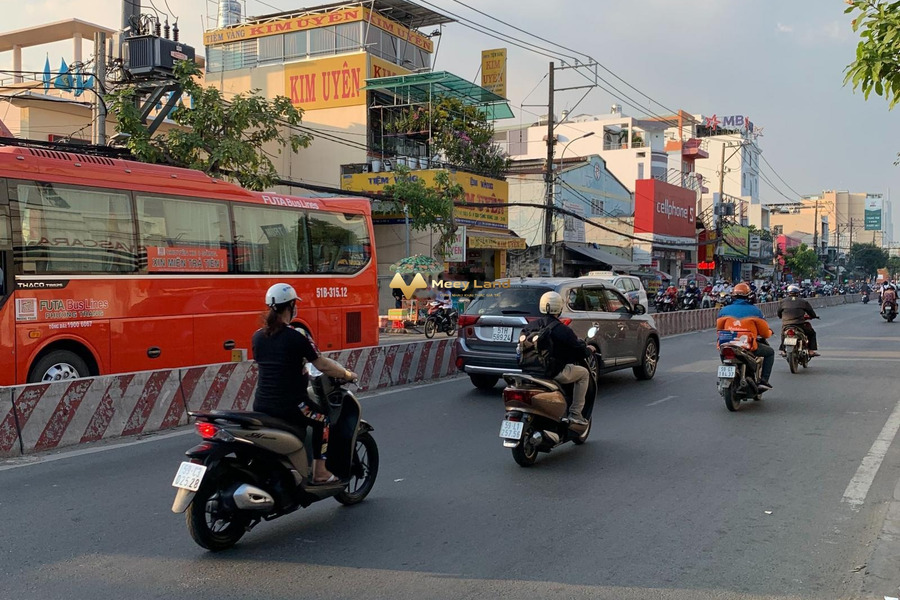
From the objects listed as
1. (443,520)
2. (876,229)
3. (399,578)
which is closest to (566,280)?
(443,520)

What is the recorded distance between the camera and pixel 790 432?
9.11 meters

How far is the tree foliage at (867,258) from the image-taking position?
368 ft

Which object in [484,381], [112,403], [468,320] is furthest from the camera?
[484,381]

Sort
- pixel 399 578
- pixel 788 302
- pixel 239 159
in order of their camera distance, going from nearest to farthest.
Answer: pixel 399 578
pixel 788 302
pixel 239 159

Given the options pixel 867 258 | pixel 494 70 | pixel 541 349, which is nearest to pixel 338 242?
pixel 541 349

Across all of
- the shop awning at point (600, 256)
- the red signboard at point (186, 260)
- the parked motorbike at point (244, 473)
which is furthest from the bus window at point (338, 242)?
the shop awning at point (600, 256)

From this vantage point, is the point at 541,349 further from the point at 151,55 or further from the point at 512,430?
the point at 151,55

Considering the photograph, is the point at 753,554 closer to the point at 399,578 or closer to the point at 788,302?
the point at 399,578

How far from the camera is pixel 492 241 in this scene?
→ 34.0 metres

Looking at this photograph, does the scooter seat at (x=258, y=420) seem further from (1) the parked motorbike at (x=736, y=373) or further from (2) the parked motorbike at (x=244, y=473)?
(1) the parked motorbike at (x=736, y=373)

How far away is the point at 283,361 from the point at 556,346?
321 centimetres

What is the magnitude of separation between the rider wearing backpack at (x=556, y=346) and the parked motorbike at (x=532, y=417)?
0.13 meters

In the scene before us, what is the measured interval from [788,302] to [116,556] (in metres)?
13.0

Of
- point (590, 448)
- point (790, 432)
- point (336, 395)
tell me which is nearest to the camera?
point (336, 395)
